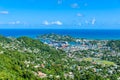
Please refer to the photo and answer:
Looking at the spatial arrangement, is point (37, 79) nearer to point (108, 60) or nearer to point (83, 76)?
point (83, 76)

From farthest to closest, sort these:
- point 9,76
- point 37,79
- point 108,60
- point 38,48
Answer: point 38,48, point 108,60, point 37,79, point 9,76

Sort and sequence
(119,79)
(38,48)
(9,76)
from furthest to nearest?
(38,48) → (119,79) → (9,76)

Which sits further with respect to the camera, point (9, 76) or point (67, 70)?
point (67, 70)

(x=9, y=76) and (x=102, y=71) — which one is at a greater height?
(x=9, y=76)

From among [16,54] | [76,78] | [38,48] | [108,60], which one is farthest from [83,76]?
[38,48]

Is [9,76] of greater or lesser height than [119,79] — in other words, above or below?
above

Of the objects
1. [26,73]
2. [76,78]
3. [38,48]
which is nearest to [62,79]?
[76,78]

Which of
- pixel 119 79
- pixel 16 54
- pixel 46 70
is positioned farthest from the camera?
pixel 16 54

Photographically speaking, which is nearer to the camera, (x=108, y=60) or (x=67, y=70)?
(x=67, y=70)

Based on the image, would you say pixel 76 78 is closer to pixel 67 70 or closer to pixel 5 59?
pixel 67 70
